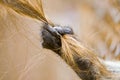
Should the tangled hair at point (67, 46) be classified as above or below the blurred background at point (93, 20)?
below

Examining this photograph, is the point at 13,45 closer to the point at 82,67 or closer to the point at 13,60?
the point at 13,60

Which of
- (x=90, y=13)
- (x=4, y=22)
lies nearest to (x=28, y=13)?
(x=4, y=22)

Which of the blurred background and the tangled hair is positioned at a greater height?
the blurred background
